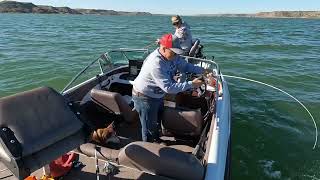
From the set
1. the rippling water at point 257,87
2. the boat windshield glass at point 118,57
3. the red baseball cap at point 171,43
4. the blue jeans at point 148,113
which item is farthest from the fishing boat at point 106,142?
the rippling water at point 257,87

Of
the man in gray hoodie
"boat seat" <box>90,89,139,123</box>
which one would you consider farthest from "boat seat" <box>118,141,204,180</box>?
"boat seat" <box>90,89,139,123</box>

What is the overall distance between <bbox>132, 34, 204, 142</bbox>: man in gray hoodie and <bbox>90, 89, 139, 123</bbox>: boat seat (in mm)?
673

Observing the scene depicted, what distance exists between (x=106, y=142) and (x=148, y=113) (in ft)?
2.26

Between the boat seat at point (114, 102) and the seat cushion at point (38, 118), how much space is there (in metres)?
2.08

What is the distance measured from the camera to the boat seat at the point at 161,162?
3.63 meters

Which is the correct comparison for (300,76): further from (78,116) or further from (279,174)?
(78,116)

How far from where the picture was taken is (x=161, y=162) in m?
3.63

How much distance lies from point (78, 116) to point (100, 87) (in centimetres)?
368

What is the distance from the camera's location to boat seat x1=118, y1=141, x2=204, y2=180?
11.9ft

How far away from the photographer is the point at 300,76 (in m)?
14.8

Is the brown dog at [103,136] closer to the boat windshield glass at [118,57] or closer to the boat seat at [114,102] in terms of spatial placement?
the boat seat at [114,102]

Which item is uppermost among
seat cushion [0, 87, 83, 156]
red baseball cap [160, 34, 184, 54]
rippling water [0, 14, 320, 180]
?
red baseball cap [160, 34, 184, 54]

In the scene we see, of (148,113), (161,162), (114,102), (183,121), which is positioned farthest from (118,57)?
(161,162)

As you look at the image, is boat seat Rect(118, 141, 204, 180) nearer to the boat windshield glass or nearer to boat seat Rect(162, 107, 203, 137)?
boat seat Rect(162, 107, 203, 137)
